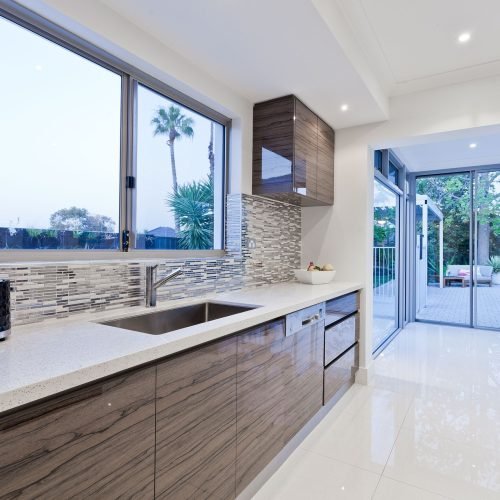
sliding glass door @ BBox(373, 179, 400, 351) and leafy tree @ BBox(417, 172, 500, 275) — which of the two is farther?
leafy tree @ BBox(417, 172, 500, 275)

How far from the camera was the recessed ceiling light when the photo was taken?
7.41ft

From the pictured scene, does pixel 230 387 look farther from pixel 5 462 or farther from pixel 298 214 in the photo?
pixel 298 214

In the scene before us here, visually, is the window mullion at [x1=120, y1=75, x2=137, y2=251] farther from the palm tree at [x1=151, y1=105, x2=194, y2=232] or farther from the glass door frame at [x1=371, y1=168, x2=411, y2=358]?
the glass door frame at [x1=371, y1=168, x2=411, y2=358]

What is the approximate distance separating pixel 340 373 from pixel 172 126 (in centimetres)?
218

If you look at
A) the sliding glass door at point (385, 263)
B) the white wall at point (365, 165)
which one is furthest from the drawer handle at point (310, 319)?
the sliding glass door at point (385, 263)

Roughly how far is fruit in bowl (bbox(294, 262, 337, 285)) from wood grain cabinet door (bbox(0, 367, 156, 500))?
2.02 meters

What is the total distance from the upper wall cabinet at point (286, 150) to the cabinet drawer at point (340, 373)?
4.31 ft

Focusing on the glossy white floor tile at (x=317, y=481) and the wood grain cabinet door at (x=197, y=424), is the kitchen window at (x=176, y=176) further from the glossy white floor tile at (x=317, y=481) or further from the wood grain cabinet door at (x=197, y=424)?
the glossy white floor tile at (x=317, y=481)

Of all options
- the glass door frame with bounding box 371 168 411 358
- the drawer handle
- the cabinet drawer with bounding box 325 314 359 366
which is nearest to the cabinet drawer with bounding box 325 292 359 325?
the cabinet drawer with bounding box 325 314 359 366

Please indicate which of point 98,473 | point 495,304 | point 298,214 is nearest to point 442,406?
point 298,214

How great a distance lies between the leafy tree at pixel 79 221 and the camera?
65.9 inches

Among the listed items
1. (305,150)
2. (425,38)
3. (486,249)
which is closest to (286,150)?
(305,150)

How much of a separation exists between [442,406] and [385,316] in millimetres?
1808

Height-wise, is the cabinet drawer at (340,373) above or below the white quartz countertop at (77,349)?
below
